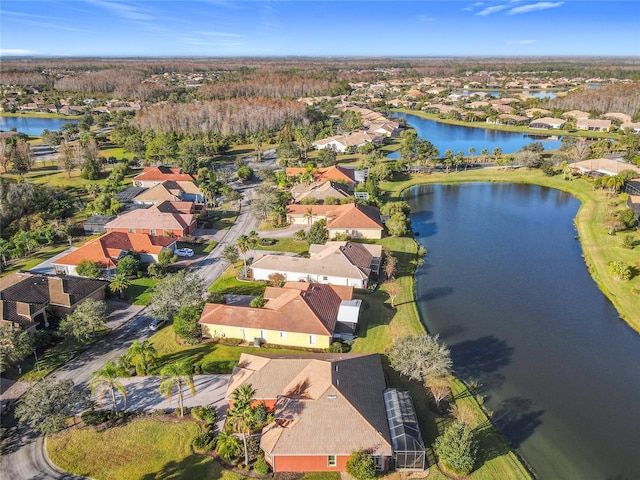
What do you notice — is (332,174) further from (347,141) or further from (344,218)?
(347,141)

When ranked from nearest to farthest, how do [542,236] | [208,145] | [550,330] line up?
[550,330]
[542,236]
[208,145]

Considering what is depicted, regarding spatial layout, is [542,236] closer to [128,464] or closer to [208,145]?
[128,464]

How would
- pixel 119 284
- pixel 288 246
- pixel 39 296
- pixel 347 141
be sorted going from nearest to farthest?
pixel 39 296, pixel 119 284, pixel 288 246, pixel 347 141

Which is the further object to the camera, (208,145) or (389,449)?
(208,145)

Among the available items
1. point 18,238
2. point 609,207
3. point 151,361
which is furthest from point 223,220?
point 609,207

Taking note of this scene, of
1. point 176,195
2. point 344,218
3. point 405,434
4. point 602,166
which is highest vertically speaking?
point 602,166

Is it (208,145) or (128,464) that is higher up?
(208,145)

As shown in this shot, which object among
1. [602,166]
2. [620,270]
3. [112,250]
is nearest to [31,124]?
[112,250]

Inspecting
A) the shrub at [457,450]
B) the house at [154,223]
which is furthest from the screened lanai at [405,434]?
the house at [154,223]
